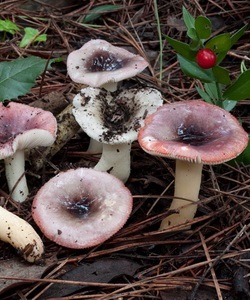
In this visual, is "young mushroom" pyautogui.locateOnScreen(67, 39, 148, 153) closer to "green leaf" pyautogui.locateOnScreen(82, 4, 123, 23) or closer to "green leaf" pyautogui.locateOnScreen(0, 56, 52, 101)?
"green leaf" pyautogui.locateOnScreen(0, 56, 52, 101)

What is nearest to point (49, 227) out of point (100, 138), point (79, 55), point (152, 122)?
point (100, 138)

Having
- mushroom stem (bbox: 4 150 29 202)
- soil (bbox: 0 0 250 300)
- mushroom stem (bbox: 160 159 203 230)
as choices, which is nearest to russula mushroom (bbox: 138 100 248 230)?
mushroom stem (bbox: 160 159 203 230)

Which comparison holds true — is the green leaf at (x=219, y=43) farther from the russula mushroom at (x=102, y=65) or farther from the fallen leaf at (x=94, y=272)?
the fallen leaf at (x=94, y=272)

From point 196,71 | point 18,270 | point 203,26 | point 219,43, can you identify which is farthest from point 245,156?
point 18,270

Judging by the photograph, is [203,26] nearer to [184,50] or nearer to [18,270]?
[184,50]

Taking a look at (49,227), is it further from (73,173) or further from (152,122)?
(152,122)

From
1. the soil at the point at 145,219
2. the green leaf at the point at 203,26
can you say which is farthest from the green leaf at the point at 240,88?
the soil at the point at 145,219
